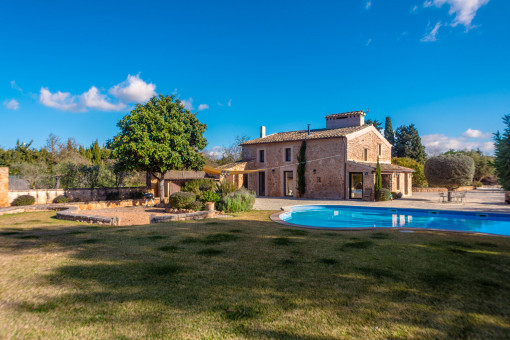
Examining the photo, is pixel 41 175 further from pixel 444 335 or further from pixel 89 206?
pixel 444 335

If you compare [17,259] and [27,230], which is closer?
[17,259]

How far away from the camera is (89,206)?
16.3m

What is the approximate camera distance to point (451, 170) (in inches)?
842

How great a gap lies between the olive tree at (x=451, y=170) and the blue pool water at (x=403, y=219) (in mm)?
8771

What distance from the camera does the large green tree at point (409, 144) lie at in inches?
1820

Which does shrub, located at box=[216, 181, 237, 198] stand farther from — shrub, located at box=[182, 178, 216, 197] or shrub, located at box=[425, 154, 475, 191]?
shrub, located at box=[425, 154, 475, 191]

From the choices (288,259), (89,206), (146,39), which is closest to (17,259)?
(288,259)

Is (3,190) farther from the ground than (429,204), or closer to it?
farther from the ground

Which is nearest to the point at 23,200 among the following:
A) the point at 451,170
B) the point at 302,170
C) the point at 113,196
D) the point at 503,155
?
the point at 113,196

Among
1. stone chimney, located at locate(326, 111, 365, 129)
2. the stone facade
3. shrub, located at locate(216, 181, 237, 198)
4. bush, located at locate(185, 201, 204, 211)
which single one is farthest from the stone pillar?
stone chimney, located at locate(326, 111, 365, 129)

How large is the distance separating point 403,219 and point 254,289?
12.5m

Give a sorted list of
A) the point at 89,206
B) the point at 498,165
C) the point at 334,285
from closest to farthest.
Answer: the point at 334,285
the point at 498,165
the point at 89,206

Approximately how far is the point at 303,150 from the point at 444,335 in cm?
2348

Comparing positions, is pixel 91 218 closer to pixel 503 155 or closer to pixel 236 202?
pixel 236 202
